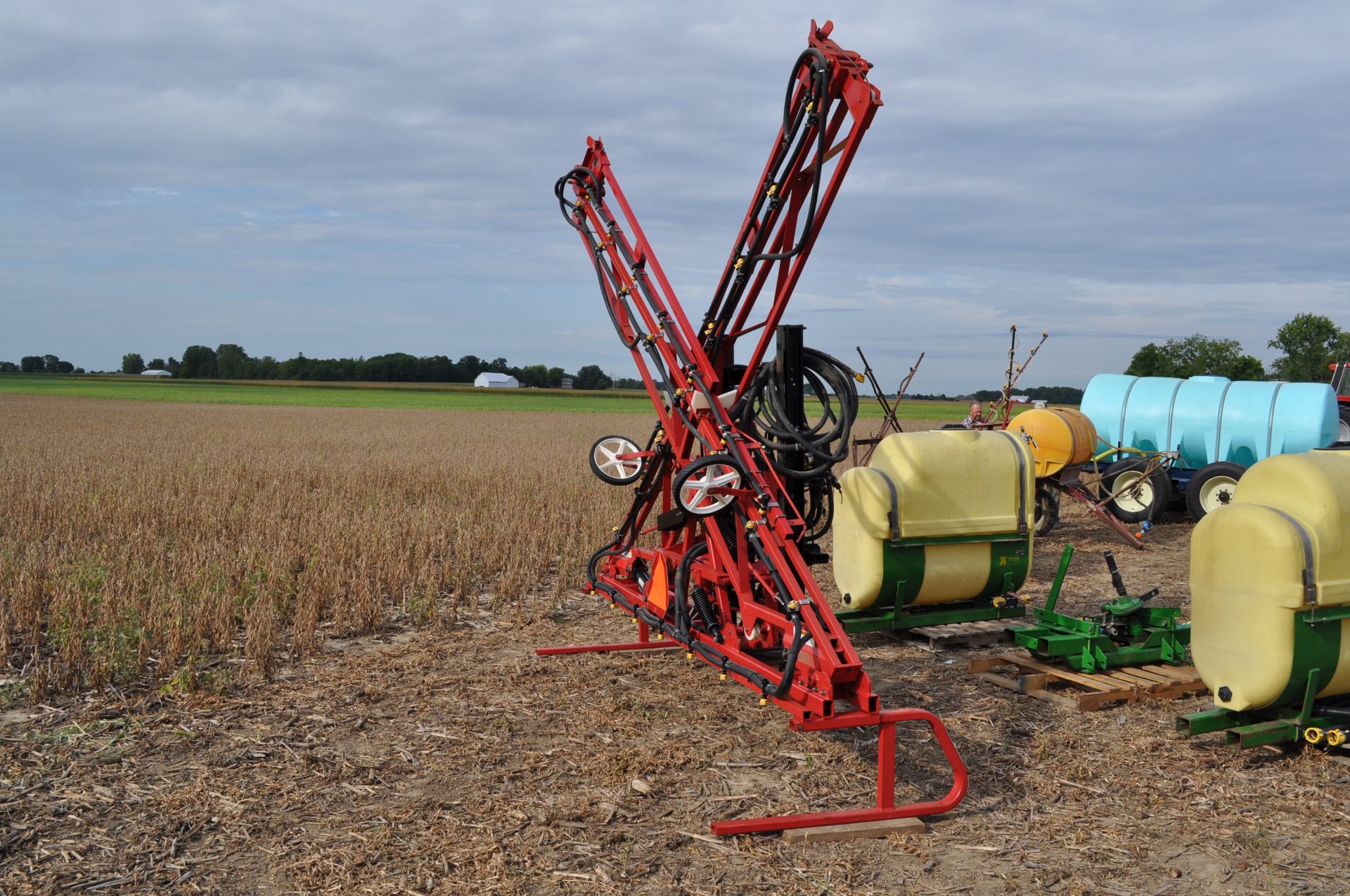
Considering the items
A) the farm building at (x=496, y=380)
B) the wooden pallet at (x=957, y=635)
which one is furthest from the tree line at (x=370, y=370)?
the wooden pallet at (x=957, y=635)

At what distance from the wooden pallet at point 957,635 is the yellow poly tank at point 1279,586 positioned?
273cm

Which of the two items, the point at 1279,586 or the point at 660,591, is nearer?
the point at 1279,586

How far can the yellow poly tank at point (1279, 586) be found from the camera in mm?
5074

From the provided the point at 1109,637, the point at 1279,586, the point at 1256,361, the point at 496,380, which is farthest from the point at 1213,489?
the point at 496,380

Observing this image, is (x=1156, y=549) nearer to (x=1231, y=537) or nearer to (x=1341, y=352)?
(x=1231, y=537)

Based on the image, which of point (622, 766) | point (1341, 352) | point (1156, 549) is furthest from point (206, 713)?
point (1341, 352)

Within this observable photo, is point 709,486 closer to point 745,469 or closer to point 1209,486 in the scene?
point 745,469

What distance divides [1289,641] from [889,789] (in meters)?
2.26

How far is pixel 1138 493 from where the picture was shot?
14.6m

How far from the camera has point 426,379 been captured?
99.0m

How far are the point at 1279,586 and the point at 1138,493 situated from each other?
1023 centimetres

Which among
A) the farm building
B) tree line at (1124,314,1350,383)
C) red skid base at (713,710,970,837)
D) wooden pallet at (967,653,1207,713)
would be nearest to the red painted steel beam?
red skid base at (713,710,970,837)

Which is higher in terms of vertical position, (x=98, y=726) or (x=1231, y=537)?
(x=1231, y=537)

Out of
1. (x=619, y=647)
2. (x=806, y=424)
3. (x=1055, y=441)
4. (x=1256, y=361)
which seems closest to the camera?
(x=806, y=424)
